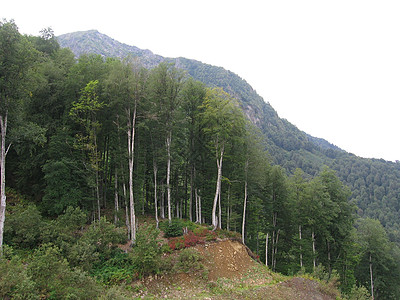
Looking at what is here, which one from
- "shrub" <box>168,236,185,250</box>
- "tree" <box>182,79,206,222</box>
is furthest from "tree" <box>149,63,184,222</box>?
"shrub" <box>168,236,185,250</box>

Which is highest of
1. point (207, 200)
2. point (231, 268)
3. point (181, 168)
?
point (181, 168)

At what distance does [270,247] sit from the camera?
95.0ft

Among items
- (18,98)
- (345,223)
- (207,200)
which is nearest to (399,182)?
(345,223)

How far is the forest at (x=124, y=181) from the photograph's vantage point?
12.2 metres

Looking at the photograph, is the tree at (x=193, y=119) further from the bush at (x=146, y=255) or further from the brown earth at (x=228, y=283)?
the bush at (x=146, y=255)

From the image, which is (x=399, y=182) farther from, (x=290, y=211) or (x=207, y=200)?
(x=207, y=200)

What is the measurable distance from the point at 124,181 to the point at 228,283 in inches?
398

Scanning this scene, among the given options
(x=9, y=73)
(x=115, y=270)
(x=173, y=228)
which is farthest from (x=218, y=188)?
(x=9, y=73)

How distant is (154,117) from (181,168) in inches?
311

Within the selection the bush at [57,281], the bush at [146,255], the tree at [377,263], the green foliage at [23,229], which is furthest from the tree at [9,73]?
the tree at [377,263]

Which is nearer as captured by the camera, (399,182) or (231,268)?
(231,268)

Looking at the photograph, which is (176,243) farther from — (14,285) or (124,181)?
(14,285)

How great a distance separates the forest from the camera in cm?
1220

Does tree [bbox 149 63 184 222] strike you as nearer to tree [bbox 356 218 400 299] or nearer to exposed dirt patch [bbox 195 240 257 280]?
exposed dirt patch [bbox 195 240 257 280]
